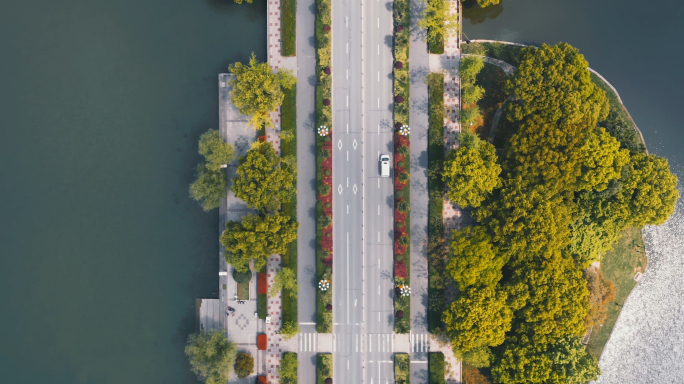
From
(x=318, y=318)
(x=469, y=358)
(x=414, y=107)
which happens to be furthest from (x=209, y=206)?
(x=469, y=358)

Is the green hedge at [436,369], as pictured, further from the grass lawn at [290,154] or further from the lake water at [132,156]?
the lake water at [132,156]

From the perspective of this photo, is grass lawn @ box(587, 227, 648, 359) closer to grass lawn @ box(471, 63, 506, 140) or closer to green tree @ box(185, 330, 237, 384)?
grass lawn @ box(471, 63, 506, 140)

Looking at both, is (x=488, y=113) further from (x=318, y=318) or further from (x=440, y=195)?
(x=318, y=318)

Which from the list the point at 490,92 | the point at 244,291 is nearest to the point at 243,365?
the point at 244,291

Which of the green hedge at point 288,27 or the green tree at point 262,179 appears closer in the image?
the green tree at point 262,179

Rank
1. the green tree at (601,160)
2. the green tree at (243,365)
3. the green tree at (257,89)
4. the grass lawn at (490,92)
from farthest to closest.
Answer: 1. the grass lawn at (490,92)
2. the green tree at (243,365)
3. the green tree at (257,89)
4. the green tree at (601,160)

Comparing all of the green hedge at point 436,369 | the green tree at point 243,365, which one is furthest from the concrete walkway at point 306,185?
the green hedge at point 436,369
